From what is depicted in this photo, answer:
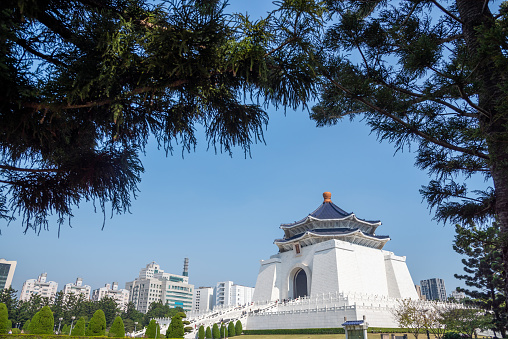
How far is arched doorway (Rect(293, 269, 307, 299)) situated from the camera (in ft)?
126

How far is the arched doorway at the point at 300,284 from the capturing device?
38.5 meters

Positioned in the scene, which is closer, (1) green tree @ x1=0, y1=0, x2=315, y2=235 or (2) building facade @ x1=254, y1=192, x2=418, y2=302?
(1) green tree @ x1=0, y1=0, x2=315, y2=235

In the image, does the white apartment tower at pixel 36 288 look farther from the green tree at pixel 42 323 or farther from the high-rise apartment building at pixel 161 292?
the green tree at pixel 42 323

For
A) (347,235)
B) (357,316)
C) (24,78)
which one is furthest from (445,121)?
(347,235)

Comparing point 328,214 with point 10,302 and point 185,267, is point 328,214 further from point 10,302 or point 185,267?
point 185,267

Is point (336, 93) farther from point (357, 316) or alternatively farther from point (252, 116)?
point (357, 316)

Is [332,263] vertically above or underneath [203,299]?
underneath

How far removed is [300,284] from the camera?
39.0 m

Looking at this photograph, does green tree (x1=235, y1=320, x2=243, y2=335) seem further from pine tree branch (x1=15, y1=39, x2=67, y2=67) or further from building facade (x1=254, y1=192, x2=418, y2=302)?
pine tree branch (x1=15, y1=39, x2=67, y2=67)

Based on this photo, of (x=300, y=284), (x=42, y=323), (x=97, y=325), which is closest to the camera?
(x=42, y=323)

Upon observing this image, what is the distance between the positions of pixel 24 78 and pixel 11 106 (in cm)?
42

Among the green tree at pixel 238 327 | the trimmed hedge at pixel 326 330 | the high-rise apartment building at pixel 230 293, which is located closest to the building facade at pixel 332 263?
the trimmed hedge at pixel 326 330

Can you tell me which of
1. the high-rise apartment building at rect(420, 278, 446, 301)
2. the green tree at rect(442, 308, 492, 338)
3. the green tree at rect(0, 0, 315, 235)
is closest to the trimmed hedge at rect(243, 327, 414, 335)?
the green tree at rect(442, 308, 492, 338)

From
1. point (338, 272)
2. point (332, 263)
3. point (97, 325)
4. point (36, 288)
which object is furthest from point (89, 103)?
point (36, 288)
